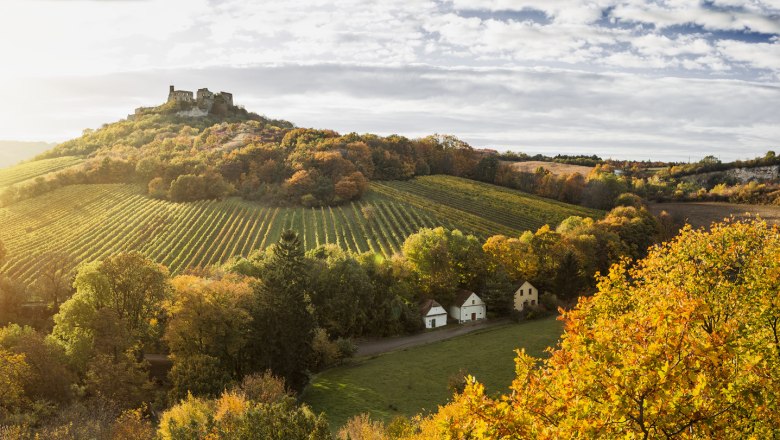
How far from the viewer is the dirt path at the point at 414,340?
47.1 meters

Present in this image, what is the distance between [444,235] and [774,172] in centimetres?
9625

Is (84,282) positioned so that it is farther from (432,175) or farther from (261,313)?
(432,175)

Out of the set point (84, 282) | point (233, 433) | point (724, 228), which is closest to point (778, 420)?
point (724, 228)

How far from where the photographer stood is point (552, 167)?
128 m

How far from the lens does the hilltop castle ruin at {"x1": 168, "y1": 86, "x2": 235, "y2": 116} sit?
167 meters

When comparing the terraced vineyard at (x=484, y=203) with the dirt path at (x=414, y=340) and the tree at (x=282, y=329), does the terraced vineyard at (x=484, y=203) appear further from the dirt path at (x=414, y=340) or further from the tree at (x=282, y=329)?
the tree at (x=282, y=329)

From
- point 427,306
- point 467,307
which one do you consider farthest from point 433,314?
point 467,307

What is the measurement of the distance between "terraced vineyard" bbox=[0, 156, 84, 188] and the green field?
79399 millimetres

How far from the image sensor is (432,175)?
4336 inches

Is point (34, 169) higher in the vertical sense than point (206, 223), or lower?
higher

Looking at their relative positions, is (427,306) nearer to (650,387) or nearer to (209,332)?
(209,332)

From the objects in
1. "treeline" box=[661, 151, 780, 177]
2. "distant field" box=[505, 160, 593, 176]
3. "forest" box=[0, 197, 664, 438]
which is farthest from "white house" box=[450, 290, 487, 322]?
"treeline" box=[661, 151, 780, 177]

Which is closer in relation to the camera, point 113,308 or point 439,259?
point 113,308

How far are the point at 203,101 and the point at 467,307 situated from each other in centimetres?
14235
